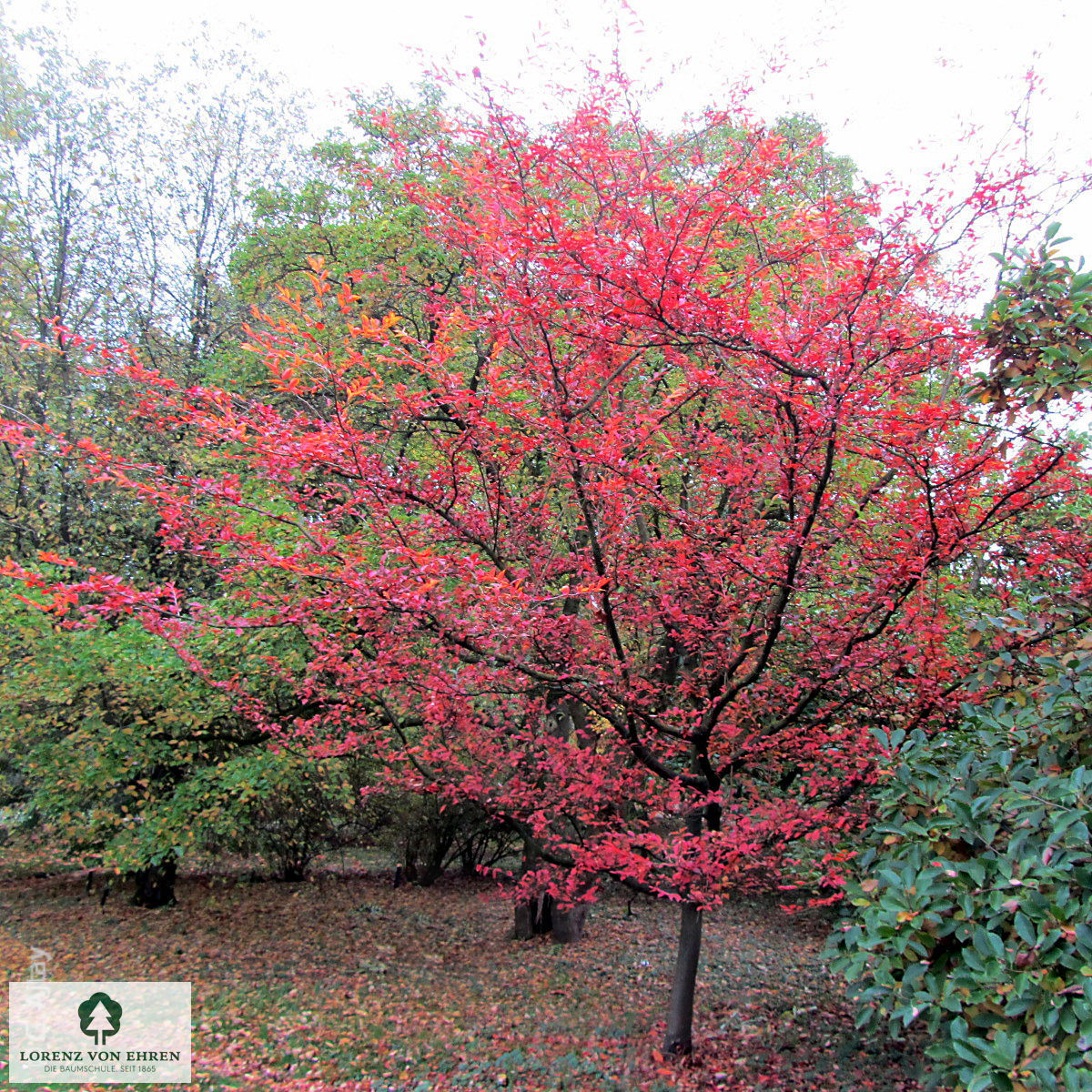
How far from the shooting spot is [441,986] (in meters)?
7.04

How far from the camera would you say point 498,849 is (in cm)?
1191

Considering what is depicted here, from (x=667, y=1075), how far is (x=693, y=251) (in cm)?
472

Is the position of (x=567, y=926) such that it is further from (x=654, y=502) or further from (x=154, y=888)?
(x=654, y=502)

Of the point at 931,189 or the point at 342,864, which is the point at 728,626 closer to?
the point at 931,189

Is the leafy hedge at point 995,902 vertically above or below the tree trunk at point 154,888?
above

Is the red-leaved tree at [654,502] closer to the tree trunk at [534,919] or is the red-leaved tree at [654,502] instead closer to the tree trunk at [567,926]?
the tree trunk at [567,926]

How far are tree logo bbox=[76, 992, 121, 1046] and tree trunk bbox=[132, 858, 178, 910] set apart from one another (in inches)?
130

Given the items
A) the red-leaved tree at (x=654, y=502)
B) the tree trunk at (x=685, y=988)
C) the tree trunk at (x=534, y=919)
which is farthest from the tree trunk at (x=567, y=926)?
the red-leaved tree at (x=654, y=502)

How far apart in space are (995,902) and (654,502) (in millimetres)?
2477

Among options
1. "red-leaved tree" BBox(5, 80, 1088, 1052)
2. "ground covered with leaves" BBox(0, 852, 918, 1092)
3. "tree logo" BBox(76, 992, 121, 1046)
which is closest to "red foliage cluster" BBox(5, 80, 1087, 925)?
"red-leaved tree" BBox(5, 80, 1088, 1052)

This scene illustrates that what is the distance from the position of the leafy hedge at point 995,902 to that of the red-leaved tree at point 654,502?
537mm

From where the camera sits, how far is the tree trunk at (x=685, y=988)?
478 cm

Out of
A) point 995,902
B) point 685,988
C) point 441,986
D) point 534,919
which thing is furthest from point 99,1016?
point 995,902

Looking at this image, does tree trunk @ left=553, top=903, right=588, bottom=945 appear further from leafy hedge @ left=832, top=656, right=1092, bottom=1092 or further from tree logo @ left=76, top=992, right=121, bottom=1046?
leafy hedge @ left=832, top=656, right=1092, bottom=1092
